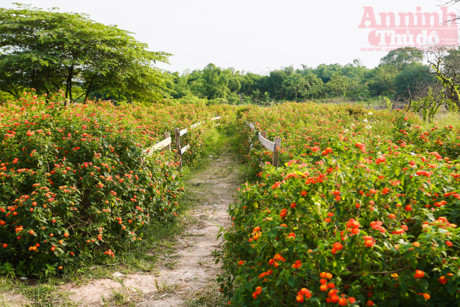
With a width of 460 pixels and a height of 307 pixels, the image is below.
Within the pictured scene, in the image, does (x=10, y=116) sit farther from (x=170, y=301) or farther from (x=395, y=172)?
(x=395, y=172)

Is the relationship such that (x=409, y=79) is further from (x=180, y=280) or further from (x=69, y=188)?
(x=69, y=188)

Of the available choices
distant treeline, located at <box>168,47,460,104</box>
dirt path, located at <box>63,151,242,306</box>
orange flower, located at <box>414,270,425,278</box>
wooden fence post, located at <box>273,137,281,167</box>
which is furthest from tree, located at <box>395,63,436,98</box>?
orange flower, located at <box>414,270,425,278</box>

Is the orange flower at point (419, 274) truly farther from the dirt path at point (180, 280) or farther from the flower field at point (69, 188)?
the flower field at point (69, 188)

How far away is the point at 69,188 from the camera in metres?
3.72

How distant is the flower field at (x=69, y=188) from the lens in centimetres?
343

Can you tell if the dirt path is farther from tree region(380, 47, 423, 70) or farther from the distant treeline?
tree region(380, 47, 423, 70)

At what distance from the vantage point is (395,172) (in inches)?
82.3

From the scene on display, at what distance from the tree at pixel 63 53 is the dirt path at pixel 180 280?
1322 cm

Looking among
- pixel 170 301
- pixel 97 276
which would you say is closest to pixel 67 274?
pixel 97 276

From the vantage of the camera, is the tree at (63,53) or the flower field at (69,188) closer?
the flower field at (69,188)

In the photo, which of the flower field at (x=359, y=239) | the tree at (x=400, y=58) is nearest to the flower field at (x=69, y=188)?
the flower field at (x=359, y=239)

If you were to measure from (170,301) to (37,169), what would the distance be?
7.99 ft

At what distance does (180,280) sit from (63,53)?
16.5 meters

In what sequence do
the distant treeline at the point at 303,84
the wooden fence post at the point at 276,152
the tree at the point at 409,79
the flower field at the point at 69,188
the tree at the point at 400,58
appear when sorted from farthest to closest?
the tree at the point at 400,58 < the distant treeline at the point at 303,84 < the tree at the point at 409,79 < the wooden fence post at the point at 276,152 < the flower field at the point at 69,188
